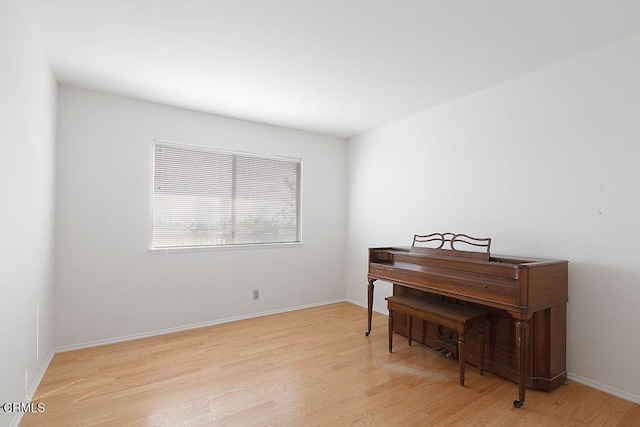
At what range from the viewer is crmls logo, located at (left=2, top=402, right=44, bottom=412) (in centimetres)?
180

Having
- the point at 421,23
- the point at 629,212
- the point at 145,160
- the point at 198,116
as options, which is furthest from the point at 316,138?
the point at 629,212

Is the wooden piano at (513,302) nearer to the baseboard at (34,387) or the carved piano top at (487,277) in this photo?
the carved piano top at (487,277)

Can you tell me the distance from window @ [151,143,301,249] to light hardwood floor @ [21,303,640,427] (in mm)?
1212

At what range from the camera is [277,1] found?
1.89m

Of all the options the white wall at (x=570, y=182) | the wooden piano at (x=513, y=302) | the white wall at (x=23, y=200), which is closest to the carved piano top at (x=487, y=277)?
the wooden piano at (x=513, y=302)

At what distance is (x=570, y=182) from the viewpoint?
99.7 inches

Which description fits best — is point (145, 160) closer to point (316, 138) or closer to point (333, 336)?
point (316, 138)

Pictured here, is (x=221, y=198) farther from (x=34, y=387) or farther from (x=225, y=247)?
(x=34, y=387)

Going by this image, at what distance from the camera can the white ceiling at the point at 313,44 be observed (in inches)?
77.3

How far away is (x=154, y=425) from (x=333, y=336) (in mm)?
1863

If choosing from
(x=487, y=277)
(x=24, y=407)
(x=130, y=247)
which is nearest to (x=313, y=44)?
(x=487, y=277)

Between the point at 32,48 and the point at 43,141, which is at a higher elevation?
the point at 32,48

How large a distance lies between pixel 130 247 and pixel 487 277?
338 centimetres

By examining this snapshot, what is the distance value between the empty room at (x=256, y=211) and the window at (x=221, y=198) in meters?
0.03
